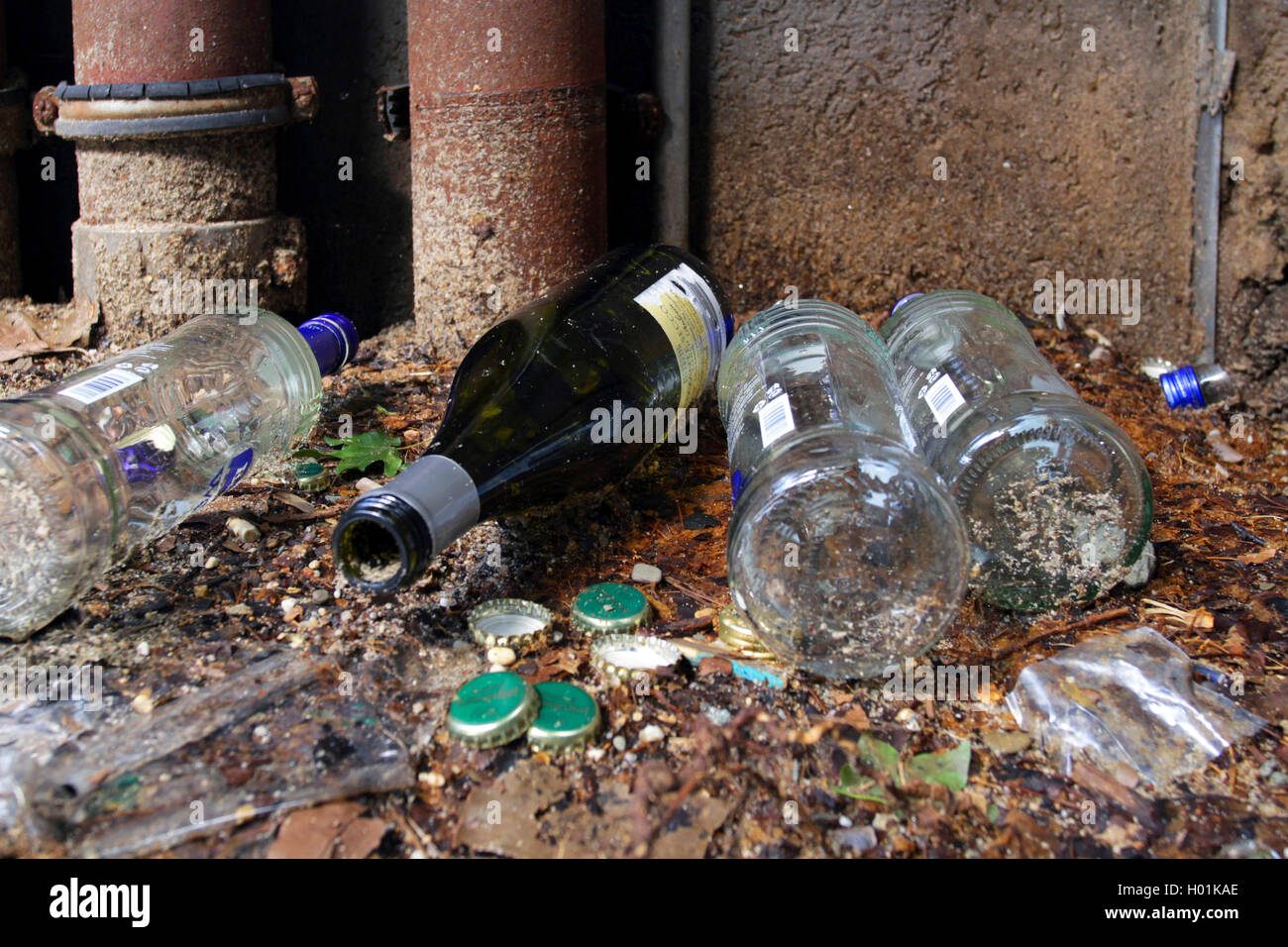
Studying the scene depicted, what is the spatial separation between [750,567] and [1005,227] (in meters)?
1.96

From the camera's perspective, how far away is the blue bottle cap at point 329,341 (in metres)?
2.20

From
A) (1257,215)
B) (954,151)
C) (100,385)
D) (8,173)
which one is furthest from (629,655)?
(8,173)

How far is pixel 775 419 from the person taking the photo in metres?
1.66

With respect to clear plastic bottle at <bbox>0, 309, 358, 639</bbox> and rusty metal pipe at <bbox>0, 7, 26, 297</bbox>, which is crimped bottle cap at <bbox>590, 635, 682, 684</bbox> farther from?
rusty metal pipe at <bbox>0, 7, 26, 297</bbox>

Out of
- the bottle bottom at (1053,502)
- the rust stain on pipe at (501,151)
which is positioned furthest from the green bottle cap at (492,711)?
the rust stain on pipe at (501,151)

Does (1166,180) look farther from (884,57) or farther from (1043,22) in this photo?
(884,57)

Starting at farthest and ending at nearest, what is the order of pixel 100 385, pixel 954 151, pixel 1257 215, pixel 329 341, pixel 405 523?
pixel 954 151
pixel 1257 215
pixel 329 341
pixel 100 385
pixel 405 523

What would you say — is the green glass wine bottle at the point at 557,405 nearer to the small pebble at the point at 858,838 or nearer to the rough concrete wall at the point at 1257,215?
the small pebble at the point at 858,838

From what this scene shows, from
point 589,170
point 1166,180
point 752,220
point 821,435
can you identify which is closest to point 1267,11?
point 1166,180

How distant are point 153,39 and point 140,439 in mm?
1390

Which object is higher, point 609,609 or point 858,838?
point 609,609

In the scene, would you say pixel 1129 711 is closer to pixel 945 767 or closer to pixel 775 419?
pixel 945 767

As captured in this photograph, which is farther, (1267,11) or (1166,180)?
(1166,180)

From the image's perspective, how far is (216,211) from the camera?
2.74m
